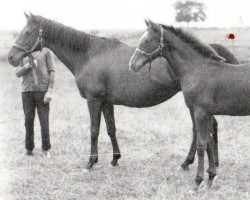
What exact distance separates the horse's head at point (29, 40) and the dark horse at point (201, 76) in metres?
2.02

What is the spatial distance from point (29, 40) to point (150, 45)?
93.0 inches

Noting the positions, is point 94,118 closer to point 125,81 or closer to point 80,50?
point 125,81

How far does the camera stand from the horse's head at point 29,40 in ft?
23.1

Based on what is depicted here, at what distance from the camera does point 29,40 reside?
7.05 metres

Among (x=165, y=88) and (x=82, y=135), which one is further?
(x=82, y=135)

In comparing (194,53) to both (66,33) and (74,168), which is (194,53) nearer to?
(66,33)

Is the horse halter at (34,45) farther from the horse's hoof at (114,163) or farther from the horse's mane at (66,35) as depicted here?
the horse's hoof at (114,163)

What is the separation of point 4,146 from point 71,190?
10.8 ft

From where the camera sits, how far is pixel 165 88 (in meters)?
6.75

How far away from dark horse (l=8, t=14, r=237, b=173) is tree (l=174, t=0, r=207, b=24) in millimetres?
9893

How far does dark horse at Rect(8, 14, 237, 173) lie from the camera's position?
269 inches

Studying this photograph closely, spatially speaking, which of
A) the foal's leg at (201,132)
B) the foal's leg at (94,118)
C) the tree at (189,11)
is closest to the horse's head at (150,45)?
the foal's leg at (201,132)

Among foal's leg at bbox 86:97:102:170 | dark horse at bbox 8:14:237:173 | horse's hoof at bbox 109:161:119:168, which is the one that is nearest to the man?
dark horse at bbox 8:14:237:173

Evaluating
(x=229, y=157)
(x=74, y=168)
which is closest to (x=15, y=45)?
(x=74, y=168)
